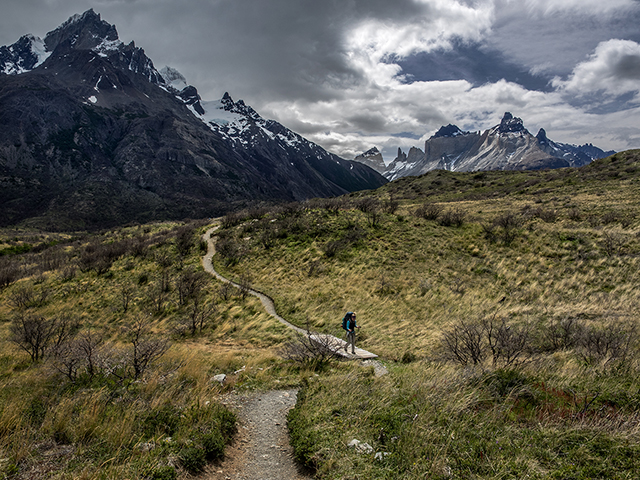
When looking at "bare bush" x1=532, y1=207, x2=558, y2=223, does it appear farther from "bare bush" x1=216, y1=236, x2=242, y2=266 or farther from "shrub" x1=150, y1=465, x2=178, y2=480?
"shrub" x1=150, y1=465, x2=178, y2=480

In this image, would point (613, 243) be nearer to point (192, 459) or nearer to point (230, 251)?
point (192, 459)

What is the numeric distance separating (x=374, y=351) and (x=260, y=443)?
6803 millimetres

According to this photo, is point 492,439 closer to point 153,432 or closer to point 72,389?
point 153,432

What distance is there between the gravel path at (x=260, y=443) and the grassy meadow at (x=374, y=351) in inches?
11.0

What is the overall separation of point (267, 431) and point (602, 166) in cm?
8888

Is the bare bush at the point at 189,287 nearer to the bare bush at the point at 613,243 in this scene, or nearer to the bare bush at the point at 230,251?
the bare bush at the point at 230,251

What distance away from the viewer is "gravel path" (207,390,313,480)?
475 cm

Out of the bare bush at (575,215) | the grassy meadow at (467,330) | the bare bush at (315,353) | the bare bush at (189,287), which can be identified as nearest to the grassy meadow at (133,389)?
the bare bush at (315,353)

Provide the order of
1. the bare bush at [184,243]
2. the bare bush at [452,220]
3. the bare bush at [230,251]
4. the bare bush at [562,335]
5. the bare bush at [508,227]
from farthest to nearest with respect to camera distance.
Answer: the bare bush at [184,243] < the bare bush at [452,220] < the bare bush at [230,251] < the bare bush at [508,227] < the bare bush at [562,335]

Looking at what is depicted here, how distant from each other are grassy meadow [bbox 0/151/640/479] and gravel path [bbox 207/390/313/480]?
28 cm

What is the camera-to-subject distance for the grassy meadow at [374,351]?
14.7 ft

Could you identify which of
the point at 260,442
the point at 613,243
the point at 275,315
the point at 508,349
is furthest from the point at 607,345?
the point at 613,243

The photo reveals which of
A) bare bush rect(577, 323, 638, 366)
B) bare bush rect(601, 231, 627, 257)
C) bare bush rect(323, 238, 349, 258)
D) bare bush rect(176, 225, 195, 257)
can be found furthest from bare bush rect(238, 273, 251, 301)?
bare bush rect(601, 231, 627, 257)

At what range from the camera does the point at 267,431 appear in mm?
6012
